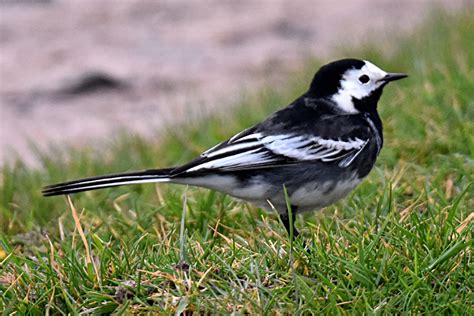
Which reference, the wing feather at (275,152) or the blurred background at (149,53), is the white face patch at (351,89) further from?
the blurred background at (149,53)

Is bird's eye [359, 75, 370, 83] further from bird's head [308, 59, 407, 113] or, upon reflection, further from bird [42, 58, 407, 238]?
bird [42, 58, 407, 238]

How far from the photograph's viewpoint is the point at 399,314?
4340 mm

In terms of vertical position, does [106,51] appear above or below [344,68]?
below

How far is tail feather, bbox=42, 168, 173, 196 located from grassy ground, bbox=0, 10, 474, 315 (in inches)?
6.7

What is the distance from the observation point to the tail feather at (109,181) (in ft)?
18.3

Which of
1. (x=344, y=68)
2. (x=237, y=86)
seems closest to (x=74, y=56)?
(x=237, y=86)

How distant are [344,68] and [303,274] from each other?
6.28ft

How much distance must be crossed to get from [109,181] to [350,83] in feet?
5.45

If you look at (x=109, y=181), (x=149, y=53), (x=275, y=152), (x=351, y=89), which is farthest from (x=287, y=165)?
(x=149, y=53)

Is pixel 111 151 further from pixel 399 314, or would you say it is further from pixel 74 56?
pixel 399 314

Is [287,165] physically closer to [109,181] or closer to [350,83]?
[350,83]

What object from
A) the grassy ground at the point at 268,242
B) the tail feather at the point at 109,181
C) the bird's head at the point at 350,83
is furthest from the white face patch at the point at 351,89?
the tail feather at the point at 109,181

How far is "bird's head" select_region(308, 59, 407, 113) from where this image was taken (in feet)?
20.4

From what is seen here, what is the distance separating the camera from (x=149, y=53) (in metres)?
13.2
